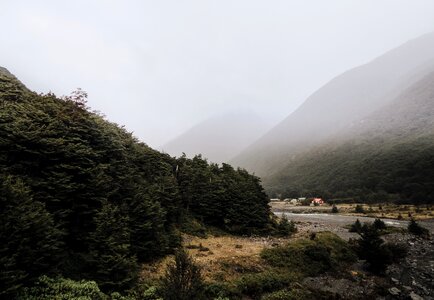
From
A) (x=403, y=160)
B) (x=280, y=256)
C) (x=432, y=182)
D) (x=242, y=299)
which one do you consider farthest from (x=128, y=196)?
(x=403, y=160)

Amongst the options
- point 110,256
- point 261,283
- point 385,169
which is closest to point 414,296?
point 261,283

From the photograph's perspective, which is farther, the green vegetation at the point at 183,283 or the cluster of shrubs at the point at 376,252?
the cluster of shrubs at the point at 376,252

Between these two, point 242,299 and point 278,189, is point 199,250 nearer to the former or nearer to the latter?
point 242,299

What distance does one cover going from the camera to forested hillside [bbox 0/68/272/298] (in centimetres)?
1403

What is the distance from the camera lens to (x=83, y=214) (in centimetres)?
2070

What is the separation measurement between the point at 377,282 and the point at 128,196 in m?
23.2

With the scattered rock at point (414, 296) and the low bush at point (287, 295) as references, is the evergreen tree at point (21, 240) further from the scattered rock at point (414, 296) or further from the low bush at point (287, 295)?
the scattered rock at point (414, 296)

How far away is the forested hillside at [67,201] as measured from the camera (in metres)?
14.0

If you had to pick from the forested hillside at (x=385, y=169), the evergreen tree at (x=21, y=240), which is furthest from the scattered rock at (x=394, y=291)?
the forested hillside at (x=385, y=169)

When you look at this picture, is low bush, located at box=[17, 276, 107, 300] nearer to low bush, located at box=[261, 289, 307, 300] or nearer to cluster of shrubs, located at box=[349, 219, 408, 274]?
low bush, located at box=[261, 289, 307, 300]

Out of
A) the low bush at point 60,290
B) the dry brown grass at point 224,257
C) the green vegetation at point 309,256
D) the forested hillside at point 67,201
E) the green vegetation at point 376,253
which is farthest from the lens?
the green vegetation at point 376,253

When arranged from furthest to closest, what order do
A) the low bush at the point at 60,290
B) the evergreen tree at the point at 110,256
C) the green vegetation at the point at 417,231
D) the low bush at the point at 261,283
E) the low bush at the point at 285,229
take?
the green vegetation at the point at 417,231 → the low bush at the point at 285,229 → the low bush at the point at 261,283 → the evergreen tree at the point at 110,256 → the low bush at the point at 60,290

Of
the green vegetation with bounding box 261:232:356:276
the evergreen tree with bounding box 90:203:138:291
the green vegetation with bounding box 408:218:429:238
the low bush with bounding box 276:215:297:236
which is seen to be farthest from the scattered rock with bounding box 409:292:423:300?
the green vegetation with bounding box 408:218:429:238

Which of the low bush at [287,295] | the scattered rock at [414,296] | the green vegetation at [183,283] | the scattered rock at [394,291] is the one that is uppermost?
the green vegetation at [183,283]
